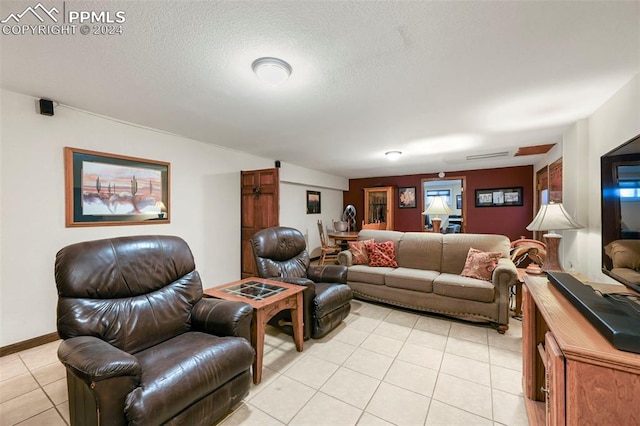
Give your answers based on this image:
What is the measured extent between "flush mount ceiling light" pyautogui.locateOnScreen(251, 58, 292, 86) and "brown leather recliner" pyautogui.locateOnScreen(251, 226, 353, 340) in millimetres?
1648

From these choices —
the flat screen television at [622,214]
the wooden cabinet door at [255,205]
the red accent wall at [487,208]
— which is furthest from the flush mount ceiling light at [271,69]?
the red accent wall at [487,208]

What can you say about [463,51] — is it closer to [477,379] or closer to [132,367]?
[477,379]

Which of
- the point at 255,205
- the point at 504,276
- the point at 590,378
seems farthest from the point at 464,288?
the point at 255,205

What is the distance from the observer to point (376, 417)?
1.64 m

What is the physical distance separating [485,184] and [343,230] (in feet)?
11.9

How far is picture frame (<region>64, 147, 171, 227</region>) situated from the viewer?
2.67 meters

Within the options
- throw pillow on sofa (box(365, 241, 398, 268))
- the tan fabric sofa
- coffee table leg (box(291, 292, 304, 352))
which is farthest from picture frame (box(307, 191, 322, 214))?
coffee table leg (box(291, 292, 304, 352))

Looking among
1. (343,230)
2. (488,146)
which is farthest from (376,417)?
(343,230)

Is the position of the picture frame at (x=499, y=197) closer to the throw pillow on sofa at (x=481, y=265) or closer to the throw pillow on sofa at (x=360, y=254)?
the throw pillow on sofa at (x=481, y=265)

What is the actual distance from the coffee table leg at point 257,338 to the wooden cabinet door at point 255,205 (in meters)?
2.09

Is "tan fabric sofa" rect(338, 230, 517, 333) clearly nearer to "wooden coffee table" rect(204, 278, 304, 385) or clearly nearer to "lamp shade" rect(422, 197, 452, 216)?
"lamp shade" rect(422, 197, 452, 216)

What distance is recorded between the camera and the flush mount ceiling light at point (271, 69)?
1.77 metres

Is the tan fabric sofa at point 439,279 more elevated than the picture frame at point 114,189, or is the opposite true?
the picture frame at point 114,189

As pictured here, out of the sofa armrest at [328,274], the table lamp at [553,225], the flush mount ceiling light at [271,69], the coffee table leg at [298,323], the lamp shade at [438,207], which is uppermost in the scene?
the flush mount ceiling light at [271,69]
